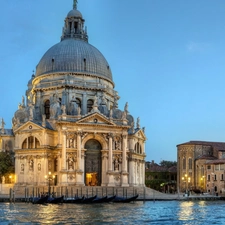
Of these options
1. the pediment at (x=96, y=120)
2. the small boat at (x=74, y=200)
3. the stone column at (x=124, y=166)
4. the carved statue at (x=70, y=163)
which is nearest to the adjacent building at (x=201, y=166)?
the stone column at (x=124, y=166)

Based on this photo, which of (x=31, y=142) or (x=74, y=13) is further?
(x=74, y=13)

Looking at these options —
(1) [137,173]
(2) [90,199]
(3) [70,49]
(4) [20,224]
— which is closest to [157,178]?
(1) [137,173]

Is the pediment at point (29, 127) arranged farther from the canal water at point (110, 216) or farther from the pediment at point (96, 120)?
the canal water at point (110, 216)

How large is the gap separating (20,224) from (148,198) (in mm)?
25038

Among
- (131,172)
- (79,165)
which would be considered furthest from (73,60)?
(131,172)

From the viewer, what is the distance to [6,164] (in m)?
Answer: 57.6

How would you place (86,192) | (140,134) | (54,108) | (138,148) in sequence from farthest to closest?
(140,134)
(138,148)
(54,108)
(86,192)

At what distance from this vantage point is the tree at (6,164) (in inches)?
2242

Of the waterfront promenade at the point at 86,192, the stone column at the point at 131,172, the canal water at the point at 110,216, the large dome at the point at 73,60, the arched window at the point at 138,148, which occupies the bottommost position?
the canal water at the point at 110,216

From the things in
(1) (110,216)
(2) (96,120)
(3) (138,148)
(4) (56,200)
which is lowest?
(1) (110,216)

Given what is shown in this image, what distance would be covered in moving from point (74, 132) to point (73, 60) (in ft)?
37.7

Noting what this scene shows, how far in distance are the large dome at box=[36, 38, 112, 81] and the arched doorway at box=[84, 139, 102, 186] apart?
33.0ft

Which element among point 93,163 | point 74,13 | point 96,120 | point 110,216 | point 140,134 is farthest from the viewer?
point 74,13

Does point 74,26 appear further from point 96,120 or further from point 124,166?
point 124,166
